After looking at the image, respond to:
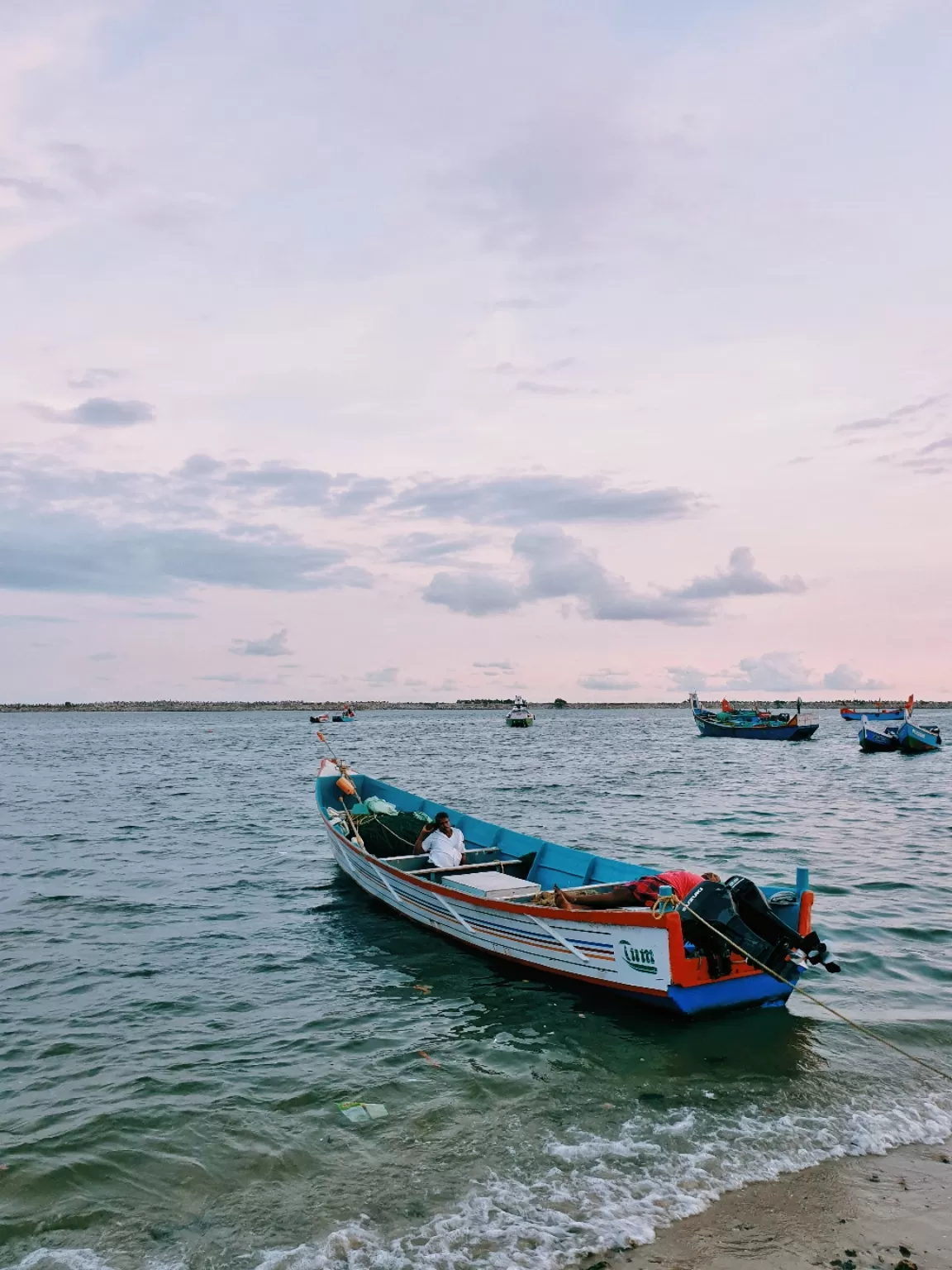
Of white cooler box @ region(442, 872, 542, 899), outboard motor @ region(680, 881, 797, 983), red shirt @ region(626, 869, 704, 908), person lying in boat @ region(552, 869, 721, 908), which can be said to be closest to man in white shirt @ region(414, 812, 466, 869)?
white cooler box @ region(442, 872, 542, 899)

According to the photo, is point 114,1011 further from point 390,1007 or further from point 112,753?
point 112,753

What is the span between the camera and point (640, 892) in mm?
11836

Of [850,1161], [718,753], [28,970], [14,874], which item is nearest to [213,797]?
[14,874]

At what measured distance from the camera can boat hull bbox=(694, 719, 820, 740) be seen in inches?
3012

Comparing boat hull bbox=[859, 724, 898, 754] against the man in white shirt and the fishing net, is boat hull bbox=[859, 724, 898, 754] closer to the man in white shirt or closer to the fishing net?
the fishing net

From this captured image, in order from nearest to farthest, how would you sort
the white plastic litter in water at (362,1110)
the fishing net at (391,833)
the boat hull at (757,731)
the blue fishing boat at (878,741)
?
the white plastic litter in water at (362,1110) < the fishing net at (391,833) < the blue fishing boat at (878,741) < the boat hull at (757,731)

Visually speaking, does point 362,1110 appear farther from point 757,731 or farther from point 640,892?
point 757,731

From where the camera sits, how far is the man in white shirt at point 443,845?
16.2 metres

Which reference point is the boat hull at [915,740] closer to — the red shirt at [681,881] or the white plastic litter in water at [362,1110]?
the red shirt at [681,881]

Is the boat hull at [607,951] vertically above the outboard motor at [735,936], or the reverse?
the outboard motor at [735,936]

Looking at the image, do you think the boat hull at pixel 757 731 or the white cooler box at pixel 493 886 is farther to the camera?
the boat hull at pixel 757 731

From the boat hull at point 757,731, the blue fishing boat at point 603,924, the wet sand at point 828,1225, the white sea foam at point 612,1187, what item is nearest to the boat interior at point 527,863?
the blue fishing boat at point 603,924

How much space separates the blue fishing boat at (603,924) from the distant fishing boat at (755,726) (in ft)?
212

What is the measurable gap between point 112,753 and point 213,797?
38510mm
